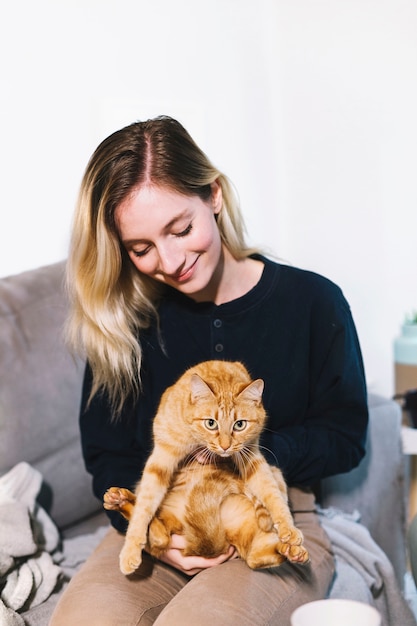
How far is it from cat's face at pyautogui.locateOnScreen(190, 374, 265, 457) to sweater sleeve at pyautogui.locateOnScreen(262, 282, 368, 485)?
171 mm

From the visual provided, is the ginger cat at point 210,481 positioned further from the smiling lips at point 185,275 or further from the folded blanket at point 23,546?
the folded blanket at point 23,546

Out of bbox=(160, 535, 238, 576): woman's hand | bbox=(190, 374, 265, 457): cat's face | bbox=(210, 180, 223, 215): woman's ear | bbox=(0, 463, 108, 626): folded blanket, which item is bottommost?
bbox=(0, 463, 108, 626): folded blanket

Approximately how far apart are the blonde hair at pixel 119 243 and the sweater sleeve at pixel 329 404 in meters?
0.19

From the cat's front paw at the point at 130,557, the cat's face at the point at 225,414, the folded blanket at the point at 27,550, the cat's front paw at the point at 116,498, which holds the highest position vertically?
the cat's face at the point at 225,414

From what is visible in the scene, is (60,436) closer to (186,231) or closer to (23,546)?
(23,546)

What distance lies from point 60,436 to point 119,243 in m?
0.55

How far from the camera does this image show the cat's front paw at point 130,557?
3.37ft

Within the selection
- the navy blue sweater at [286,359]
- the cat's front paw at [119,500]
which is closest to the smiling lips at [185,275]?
the navy blue sweater at [286,359]

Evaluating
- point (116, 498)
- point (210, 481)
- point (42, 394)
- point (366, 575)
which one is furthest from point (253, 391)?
point (42, 394)

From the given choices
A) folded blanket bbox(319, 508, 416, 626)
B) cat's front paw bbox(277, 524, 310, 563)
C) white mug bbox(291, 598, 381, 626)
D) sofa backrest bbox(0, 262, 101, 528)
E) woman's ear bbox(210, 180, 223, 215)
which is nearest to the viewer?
white mug bbox(291, 598, 381, 626)

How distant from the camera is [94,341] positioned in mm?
1202

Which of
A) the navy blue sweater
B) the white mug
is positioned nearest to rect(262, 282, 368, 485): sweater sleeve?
the navy blue sweater

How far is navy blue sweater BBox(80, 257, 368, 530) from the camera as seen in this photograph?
3.81 ft

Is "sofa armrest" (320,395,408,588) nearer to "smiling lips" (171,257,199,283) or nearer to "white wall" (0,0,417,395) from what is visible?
"white wall" (0,0,417,395)
